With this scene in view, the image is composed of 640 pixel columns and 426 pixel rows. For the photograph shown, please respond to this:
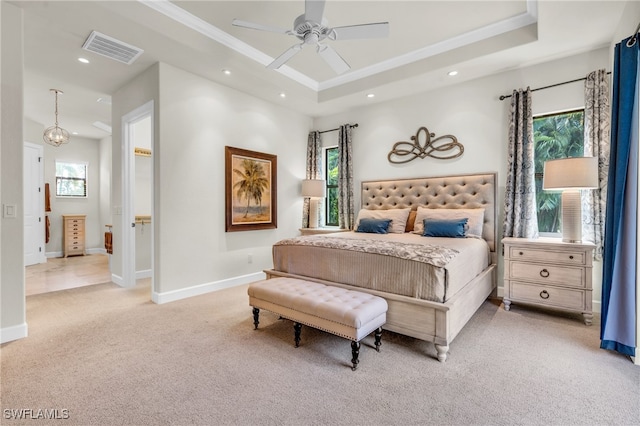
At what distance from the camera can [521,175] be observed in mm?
3674

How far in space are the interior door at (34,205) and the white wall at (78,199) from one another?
2.85 feet

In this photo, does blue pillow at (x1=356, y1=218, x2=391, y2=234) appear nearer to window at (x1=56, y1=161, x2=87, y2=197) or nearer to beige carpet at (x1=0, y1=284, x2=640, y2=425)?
beige carpet at (x1=0, y1=284, x2=640, y2=425)

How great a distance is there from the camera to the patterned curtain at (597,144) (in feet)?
10.4

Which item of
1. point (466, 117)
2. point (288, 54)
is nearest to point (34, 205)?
point (288, 54)

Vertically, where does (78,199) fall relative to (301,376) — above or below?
above

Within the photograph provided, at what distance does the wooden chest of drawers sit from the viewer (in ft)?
23.7

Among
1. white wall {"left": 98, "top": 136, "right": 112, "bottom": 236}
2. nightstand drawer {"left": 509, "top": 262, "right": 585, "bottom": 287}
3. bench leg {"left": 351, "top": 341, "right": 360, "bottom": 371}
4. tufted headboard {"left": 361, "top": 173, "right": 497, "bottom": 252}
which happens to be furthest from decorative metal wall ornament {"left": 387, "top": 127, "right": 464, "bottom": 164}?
white wall {"left": 98, "top": 136, "right": 112, "bottom": 236}

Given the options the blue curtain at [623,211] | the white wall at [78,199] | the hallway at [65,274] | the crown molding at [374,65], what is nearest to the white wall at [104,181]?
the white wall at [78,199]

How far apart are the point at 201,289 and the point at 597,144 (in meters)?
4.97

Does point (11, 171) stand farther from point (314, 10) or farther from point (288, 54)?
point (314, 10)

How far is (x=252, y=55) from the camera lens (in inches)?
153

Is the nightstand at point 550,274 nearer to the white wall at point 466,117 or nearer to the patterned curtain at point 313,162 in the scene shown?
the white wall at point 466,117

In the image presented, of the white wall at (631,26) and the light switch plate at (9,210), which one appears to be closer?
the white wall at (631,26)

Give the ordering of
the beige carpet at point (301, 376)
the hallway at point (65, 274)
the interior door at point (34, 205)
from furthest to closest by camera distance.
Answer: the interior door at point (34, 205) → the hallway at point (65, 274) → the beige carpet at point (301, 376)
